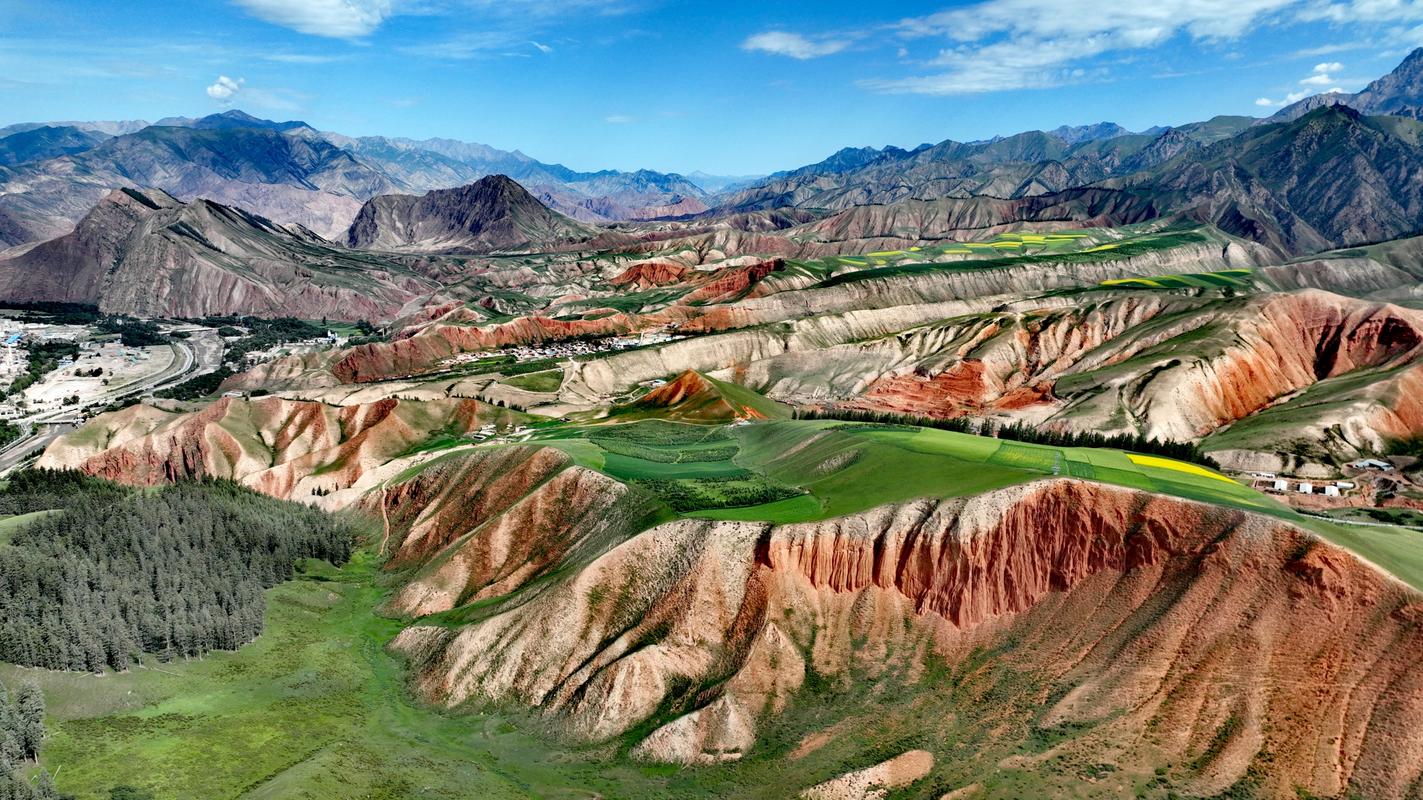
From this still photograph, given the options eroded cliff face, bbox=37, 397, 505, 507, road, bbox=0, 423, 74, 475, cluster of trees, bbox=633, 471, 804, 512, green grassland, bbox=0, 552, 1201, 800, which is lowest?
green grassland, bbox=0, 552, 1201, 800

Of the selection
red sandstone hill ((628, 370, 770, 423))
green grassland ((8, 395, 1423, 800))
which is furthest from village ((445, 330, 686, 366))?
green grassland ((8, 395, 1423, 800))

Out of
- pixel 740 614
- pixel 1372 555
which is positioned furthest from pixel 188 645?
pixel 1372 555

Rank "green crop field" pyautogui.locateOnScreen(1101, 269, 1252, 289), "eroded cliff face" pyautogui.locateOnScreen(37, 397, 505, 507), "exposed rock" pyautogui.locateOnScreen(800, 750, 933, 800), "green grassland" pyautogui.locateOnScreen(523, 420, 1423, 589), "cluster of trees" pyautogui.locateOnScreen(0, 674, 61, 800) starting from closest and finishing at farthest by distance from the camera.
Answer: "cluster of trees" pyautogui.locateOnScreen(0, 674, 61, 800) < "exposed rock" pyautogui.locateOnScreen(800, 750, 933, 800) < "green grassland" pyautogui.locateOnScreen(523, 420, 1423, 589) < "eroded cliff face" pyautogui.locateOnScreen(37, 397, 505, 507) < "green crop field" pyautogui.locateOnScreen(1101, 269, 1252, 289)

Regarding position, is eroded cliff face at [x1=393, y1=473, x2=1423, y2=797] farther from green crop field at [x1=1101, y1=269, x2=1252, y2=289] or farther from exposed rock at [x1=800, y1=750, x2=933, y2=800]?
green crop field at [x1=1101, y1=269, x2=1252, y2=289]

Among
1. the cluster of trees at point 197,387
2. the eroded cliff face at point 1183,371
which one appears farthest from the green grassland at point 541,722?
the cluster of trees at point 197,387

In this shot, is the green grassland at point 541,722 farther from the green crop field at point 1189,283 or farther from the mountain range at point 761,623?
the green crop field at point 1189,283

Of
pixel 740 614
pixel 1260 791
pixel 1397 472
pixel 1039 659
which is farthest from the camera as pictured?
pixel 1397 472

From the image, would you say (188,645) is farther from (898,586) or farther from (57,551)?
(898,586)
